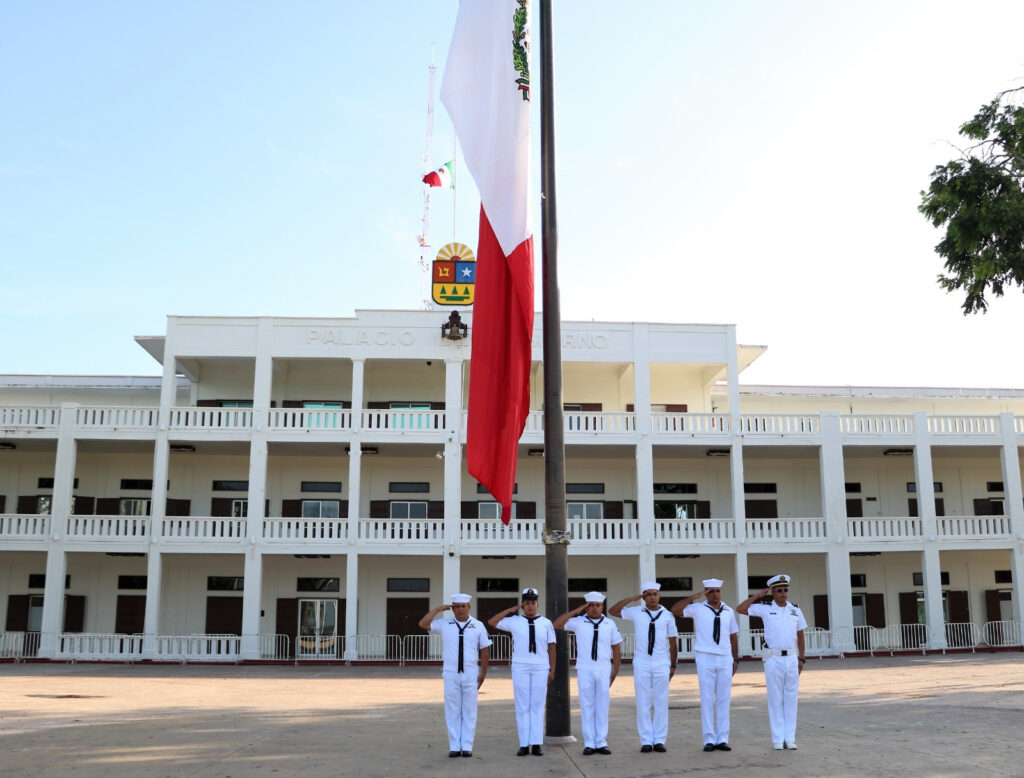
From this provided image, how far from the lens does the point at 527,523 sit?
2739cm

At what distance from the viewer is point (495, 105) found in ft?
35.6

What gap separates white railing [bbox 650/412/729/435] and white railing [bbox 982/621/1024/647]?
10.4m

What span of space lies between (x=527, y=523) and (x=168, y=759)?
18.5 metres

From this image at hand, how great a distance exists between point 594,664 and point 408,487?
67.4 ft

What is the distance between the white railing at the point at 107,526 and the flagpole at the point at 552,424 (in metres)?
19.7

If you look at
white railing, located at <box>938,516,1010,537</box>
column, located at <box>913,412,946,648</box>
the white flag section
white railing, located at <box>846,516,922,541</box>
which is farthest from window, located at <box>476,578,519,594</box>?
the white flag section

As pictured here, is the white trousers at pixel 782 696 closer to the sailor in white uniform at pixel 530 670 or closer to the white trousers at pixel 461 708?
the sailor in white uniform at pixel 530 670

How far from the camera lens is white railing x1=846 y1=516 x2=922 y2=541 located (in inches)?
1097

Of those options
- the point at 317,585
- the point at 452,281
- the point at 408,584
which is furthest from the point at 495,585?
the point at 452,281

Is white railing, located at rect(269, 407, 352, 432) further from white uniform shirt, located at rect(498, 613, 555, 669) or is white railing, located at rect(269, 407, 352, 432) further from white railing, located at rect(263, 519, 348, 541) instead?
white uniform shirt, located at rect(498, 613, 555, 669)

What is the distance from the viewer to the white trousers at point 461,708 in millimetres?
9523

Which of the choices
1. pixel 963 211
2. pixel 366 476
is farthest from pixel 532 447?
pixel 963 211

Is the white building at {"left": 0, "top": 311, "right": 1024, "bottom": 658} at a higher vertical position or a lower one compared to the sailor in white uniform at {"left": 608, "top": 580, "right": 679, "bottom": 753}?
higher

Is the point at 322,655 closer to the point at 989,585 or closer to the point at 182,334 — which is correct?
the point at 182,334
